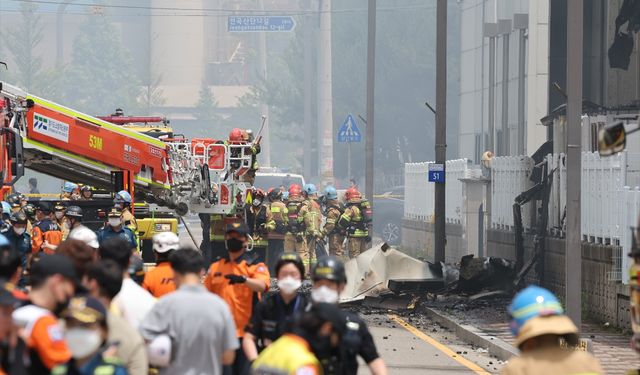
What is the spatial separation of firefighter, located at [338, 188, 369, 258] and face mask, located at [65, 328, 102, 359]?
2366 centimetres

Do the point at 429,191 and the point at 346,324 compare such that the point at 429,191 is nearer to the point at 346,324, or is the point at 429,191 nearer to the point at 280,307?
the point at 280,307

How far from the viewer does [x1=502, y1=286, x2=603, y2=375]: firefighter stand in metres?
7.24

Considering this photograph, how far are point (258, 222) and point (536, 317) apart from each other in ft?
74.5

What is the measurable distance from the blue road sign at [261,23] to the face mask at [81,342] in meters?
65.9

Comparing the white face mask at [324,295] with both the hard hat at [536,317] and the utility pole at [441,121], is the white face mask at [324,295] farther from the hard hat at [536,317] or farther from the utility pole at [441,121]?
the utility pole at [441,121]

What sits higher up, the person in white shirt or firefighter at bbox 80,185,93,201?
firefighter at bbox 80,185,93,201

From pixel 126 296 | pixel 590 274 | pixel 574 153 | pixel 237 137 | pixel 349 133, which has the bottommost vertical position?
pixel 590 274

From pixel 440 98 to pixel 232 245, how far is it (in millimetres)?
18485

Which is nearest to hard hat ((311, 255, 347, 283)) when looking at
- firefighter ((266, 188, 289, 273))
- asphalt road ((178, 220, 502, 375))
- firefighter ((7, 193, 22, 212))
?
asphalt road ((178, 220, 502, 375))

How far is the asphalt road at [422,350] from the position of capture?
17406 millimetres

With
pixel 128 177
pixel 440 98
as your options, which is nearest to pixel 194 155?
pixel 128 177

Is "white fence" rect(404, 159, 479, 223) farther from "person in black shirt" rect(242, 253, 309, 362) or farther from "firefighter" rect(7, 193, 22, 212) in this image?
"person in black shirt" rect(242, 253, 309, 362)

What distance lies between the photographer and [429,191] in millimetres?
41219

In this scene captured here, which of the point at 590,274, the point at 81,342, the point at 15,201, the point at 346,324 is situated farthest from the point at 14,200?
the point at 81,342
